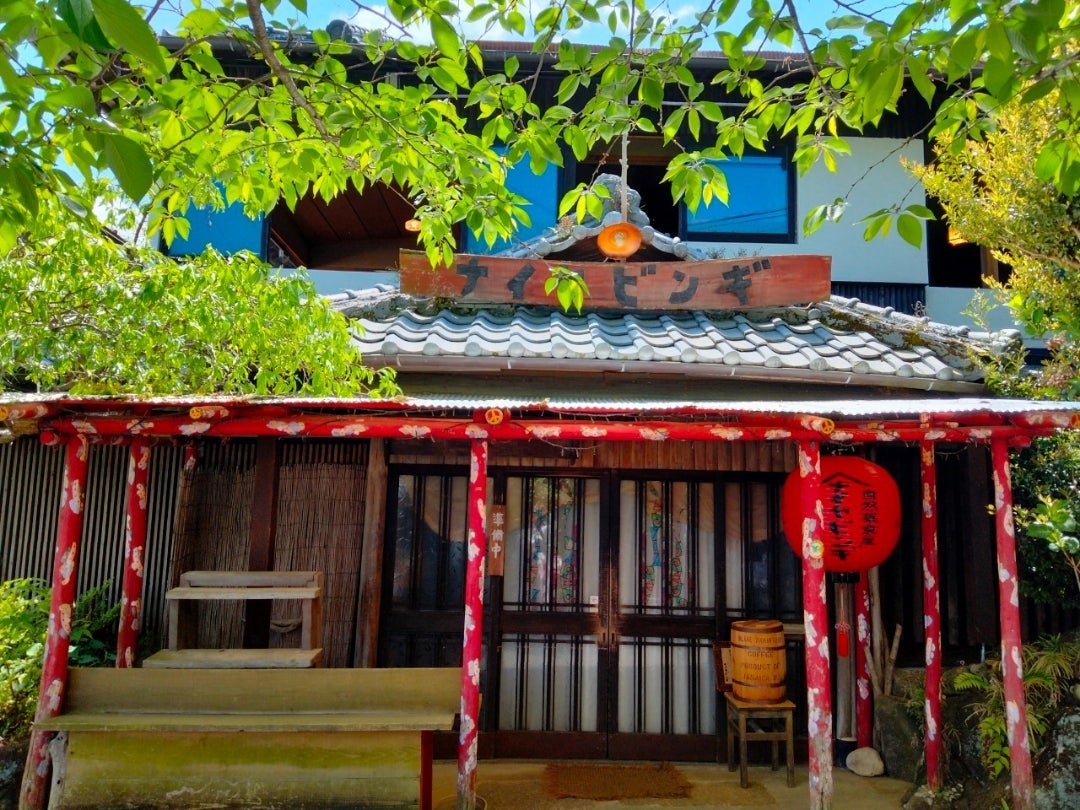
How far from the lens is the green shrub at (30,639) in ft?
20.2

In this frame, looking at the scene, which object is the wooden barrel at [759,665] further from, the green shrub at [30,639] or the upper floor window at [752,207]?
the green shrub at [30,639]

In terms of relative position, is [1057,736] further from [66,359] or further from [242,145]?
[66,359]

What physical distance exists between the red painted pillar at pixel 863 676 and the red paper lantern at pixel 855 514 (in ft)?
4.40

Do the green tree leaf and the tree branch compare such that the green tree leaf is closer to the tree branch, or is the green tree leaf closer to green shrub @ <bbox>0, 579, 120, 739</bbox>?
the tree branch

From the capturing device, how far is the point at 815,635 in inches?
213

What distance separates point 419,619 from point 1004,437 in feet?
17.1

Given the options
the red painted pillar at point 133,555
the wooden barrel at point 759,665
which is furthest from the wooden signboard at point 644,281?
the wooden barrel at point 759,665

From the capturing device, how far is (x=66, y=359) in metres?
5.75

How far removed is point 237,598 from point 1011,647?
5.76 m

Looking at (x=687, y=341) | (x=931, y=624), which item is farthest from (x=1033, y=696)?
(x=687, y=341)

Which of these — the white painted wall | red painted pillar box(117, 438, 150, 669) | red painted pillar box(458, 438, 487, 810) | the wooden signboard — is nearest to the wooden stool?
red painted pillar box(458, 438, 487, 810)

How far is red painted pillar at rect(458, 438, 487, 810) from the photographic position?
5.38 m

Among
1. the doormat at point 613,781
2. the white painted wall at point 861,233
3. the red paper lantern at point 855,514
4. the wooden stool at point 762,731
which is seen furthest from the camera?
the white painted wall at point 861,233

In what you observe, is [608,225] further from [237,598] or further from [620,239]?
[237,598]
